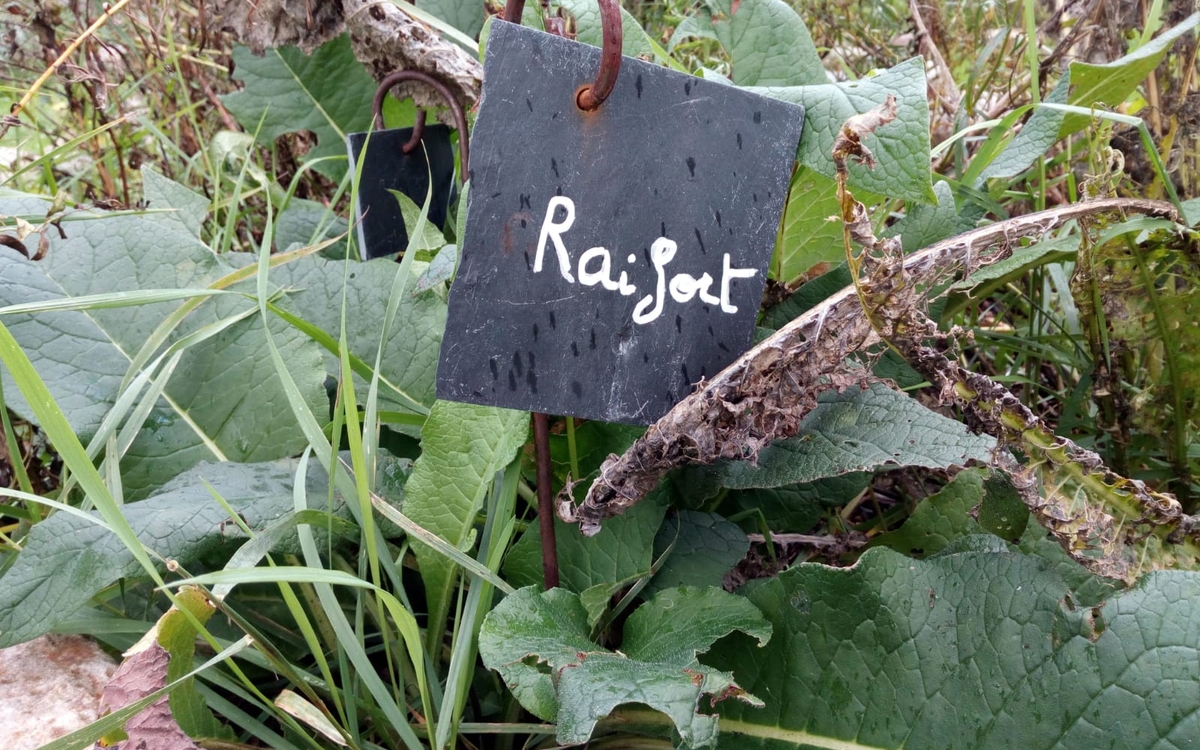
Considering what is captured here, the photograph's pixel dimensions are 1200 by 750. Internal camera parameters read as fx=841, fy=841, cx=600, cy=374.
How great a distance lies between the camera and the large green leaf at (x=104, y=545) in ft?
2.64

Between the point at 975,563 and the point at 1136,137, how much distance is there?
81 centimetres

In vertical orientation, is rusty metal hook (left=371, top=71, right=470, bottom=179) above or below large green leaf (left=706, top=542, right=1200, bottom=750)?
above

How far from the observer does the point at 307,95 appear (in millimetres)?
1491

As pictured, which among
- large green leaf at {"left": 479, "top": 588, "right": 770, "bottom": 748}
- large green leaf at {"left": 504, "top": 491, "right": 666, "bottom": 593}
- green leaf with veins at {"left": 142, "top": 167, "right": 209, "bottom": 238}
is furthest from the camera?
green leaf with veins at {"left": 142, "top": 167, "right": 209, "bottom": 238}

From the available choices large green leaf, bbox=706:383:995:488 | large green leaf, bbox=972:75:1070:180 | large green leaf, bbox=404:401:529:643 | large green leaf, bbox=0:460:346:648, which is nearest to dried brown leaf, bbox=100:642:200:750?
large green leaf, bbox=0:460:346:648

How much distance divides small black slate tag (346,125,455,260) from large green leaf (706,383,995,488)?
68 centimetres

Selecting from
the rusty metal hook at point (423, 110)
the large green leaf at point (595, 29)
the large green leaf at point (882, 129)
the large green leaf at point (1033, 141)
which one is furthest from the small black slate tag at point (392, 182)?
the large green leaf at point (1033, 141)

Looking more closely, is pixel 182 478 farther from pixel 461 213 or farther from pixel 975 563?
pixel 975 563

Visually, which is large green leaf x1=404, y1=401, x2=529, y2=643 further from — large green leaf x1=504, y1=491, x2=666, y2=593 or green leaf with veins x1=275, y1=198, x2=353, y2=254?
green leaf with veins x1=275, y1=198, x2=353, y2=254

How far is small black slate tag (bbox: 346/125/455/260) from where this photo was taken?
4.10ft

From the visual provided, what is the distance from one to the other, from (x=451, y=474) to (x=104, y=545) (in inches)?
13.5

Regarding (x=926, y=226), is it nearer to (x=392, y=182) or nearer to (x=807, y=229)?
(x=807, y=229)

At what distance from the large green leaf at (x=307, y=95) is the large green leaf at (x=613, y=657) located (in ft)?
3.41

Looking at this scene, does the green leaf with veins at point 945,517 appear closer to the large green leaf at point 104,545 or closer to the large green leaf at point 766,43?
the large green leaf at point 766,43
